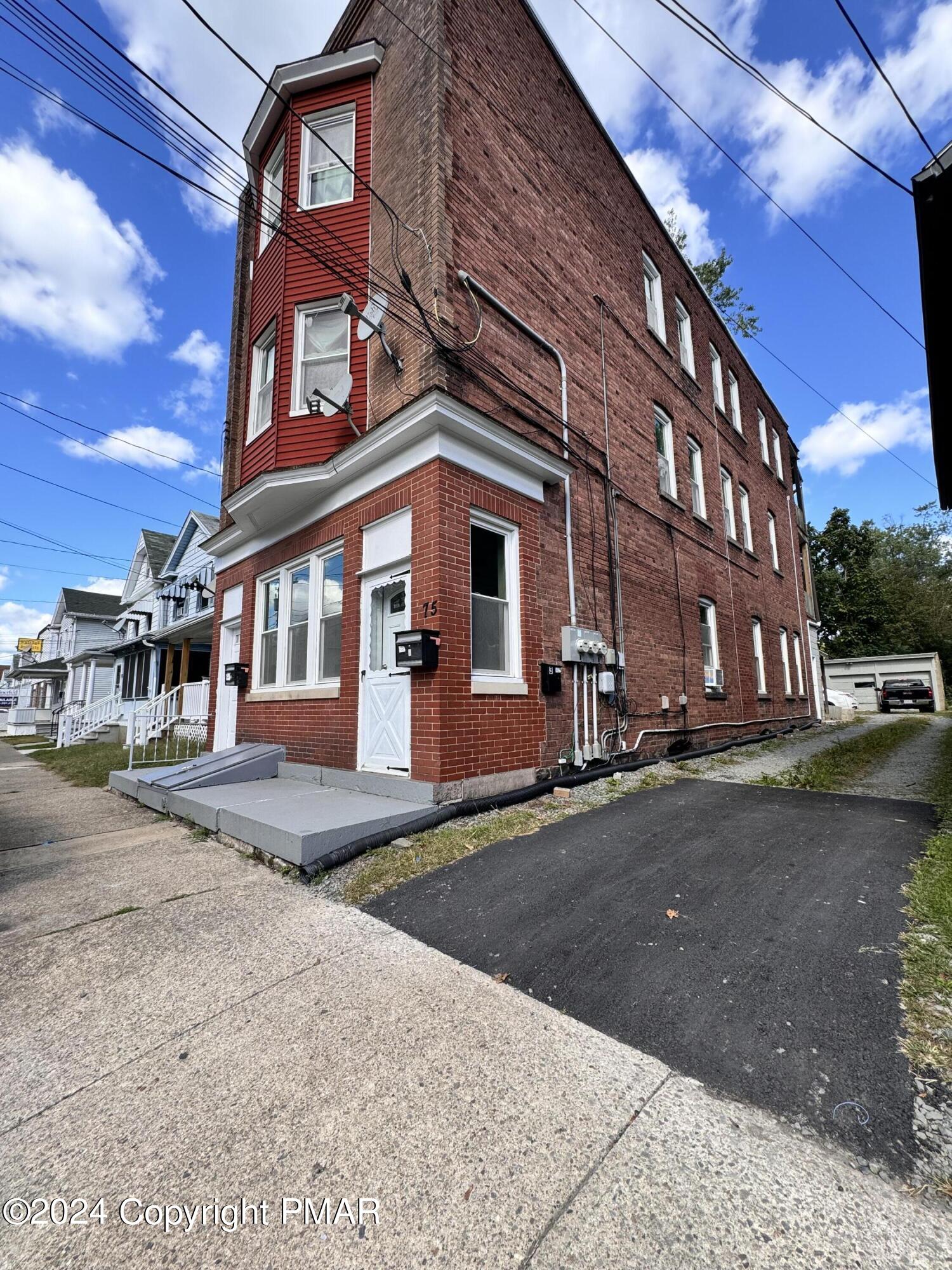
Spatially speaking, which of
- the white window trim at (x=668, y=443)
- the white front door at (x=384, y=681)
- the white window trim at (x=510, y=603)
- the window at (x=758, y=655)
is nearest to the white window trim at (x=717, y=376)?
the white window trim at (x=668, y=443)

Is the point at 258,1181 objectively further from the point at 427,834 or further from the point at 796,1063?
the point at 427,834

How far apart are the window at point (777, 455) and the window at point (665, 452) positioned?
27.7ft

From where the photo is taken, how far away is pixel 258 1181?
1.53 meters

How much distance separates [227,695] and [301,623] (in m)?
2.72

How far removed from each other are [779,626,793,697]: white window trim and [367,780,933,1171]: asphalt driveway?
36.9ft

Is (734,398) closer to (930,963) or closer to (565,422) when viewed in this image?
(565,422)

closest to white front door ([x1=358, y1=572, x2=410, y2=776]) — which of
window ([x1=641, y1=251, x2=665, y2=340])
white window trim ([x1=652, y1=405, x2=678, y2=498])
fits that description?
white window trim ([x1=652, y1=405, x2=678, y2=498])

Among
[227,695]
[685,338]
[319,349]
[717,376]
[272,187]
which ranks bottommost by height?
[227,695]

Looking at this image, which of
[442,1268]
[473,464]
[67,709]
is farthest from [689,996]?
[67,709]

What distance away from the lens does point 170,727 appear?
40.2 ft

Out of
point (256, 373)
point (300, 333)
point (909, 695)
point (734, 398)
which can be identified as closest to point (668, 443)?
point (734, 398)

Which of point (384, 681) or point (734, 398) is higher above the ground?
point (734, 398)

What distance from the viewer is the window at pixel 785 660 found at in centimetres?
1501

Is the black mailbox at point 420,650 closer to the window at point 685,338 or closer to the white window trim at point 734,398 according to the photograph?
the window at point 685,338
